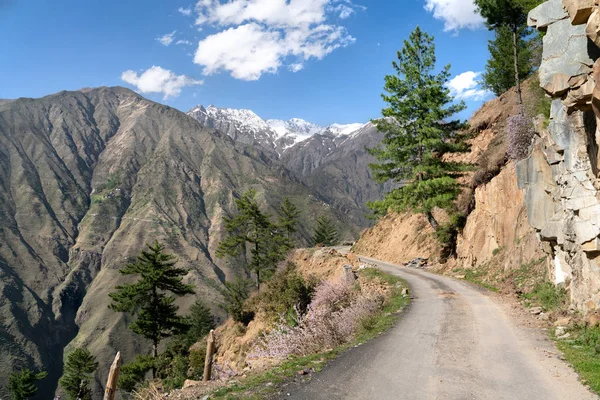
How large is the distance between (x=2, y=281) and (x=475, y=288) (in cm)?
19742

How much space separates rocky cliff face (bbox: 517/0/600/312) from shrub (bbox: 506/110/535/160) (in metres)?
8.32

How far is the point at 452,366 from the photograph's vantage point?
8.20 m

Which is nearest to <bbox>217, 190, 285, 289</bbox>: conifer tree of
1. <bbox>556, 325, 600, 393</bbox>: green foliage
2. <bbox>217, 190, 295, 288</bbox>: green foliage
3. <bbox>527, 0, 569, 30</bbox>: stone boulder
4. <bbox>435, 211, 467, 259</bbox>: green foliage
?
<bbox>217, 190, 295, 288</bbox>: green foliage

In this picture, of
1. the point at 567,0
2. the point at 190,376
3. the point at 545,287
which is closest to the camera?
the point at 567,0

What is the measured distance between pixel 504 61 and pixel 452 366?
35046 mm

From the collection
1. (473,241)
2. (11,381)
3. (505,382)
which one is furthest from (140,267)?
(11,381)

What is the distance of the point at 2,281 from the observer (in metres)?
162

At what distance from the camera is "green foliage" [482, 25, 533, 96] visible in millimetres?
33312

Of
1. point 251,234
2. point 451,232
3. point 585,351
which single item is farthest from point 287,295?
point 251,234

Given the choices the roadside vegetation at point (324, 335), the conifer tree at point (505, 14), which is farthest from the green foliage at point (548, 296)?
the conifer tree at point (505, 14)

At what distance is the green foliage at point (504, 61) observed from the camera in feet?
109

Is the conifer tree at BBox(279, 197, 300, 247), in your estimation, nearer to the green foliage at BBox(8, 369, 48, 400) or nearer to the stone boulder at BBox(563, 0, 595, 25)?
the green foliage at BBox(8, 369, 48, 400)

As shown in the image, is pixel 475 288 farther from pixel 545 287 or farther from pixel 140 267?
pixel 140 267

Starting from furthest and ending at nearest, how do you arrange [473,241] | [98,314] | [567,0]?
[98,314], [473,241], [567,0]
